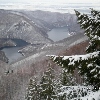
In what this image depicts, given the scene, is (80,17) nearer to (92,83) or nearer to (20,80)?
(92,83)

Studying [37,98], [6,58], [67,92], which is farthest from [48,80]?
[6,58]

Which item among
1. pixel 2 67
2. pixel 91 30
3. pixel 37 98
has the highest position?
pixel 2 67

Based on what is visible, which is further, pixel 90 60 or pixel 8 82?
pixel 8 82

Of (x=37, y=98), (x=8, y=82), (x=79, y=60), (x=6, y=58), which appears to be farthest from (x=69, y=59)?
(x=6, y=58)

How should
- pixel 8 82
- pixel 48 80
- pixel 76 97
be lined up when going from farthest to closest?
pixel 8 82, pixel 48 80, pixel 76 97

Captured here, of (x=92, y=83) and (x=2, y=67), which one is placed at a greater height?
(x=2, y=67)

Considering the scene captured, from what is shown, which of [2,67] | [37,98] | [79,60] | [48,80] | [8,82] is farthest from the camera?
[2,67]

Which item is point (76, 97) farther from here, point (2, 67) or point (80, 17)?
point (2, 67)
